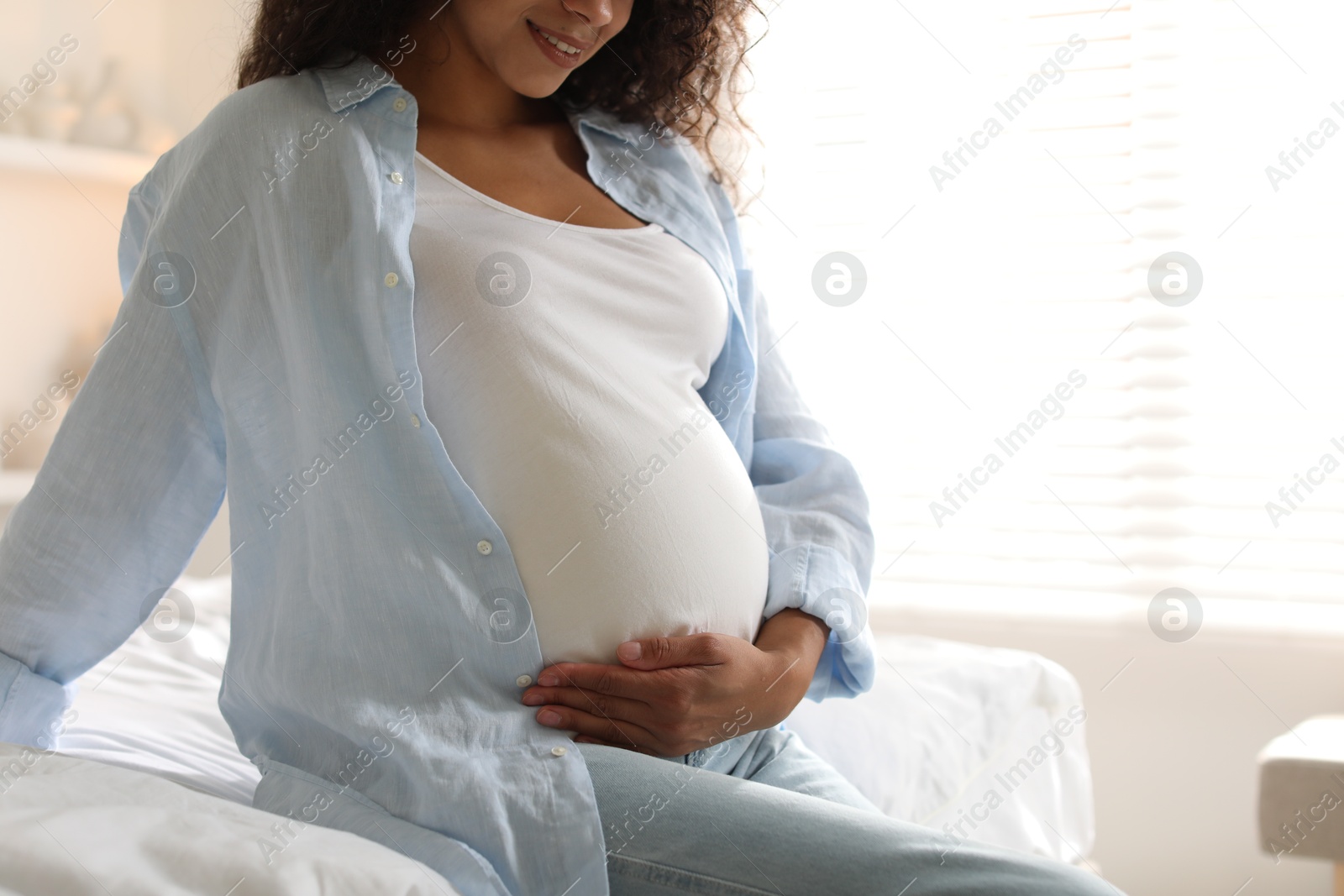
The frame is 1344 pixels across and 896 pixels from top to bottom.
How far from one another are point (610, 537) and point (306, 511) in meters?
0.22

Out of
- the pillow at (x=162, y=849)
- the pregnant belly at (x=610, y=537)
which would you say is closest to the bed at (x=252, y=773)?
the pillow at (x=162, y=849)

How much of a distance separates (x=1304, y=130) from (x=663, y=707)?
65.4 inches

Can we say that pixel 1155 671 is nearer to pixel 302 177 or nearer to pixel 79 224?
pixel 302 177

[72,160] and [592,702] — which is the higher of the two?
[592,702]

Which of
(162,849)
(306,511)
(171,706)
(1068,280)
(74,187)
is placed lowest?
(171,706)

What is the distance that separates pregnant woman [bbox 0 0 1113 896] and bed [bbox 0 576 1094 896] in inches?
3.0

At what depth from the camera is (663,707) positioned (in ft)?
2.46

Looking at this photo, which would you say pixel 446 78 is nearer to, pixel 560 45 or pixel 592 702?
pixel 560 45

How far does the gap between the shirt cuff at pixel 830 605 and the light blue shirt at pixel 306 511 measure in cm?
25

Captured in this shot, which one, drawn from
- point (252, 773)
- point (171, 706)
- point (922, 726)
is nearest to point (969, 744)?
point (922, 726)

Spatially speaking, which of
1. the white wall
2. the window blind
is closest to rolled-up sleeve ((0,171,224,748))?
the white wall

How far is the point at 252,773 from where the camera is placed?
38.1 inches

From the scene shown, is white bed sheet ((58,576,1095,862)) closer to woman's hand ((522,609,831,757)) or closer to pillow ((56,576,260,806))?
pillow ((56,576,260,806))

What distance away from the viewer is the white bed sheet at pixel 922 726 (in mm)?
1128
